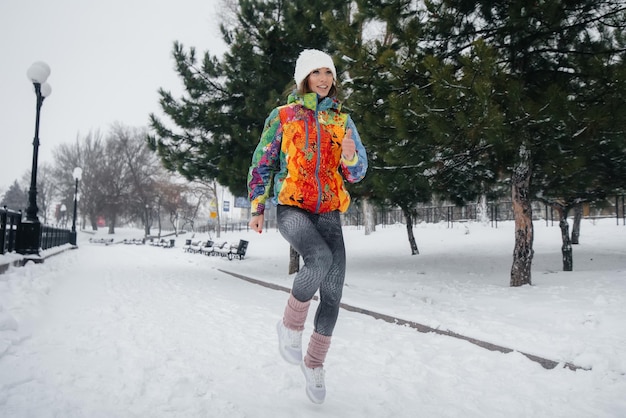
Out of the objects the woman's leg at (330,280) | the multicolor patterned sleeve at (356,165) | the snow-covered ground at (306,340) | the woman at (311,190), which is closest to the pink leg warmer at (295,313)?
the woman at (311,190)

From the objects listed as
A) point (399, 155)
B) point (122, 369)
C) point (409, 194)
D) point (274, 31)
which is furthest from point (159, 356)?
point (274, 31)

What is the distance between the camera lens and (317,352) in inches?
96.7

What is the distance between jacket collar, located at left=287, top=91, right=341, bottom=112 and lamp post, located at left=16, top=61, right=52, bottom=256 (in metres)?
9.93

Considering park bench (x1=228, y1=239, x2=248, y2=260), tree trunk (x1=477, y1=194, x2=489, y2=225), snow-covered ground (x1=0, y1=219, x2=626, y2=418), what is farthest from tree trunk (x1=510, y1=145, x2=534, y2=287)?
tree trunk (x1=477, y1=194, x2=489, y2=225)

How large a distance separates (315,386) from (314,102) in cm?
175

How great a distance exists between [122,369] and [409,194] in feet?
27.9

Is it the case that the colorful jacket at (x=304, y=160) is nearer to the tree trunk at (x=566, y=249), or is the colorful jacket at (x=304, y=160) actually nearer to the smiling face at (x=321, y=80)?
the smiling face at (x=321, y=80)

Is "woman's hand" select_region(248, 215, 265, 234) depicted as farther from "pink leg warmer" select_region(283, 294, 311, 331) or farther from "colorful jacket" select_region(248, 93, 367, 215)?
"pink leg warmer" select_region(283, 294, 311, 331)

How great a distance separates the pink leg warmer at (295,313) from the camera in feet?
8.18

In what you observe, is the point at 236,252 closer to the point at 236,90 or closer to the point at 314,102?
the point at 236,90

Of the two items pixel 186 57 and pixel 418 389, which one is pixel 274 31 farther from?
pixel 418 389

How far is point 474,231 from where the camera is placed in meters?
19.4

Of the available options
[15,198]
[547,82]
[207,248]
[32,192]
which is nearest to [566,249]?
[547,82]

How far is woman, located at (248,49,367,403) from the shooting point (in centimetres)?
244
